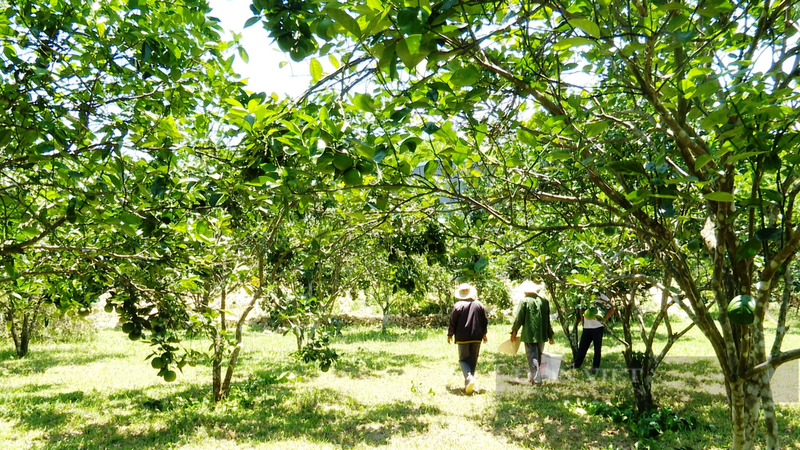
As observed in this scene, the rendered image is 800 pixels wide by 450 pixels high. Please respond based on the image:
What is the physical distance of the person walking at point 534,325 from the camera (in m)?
7.68

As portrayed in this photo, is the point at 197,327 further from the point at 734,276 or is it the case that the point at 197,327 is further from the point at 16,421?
the point at 16,421

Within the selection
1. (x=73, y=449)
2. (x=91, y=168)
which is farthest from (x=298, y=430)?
(x=91, y=168)

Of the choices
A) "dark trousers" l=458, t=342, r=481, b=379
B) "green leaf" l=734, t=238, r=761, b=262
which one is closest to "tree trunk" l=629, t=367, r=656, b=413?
"dark trousers" l=458, t=342, r=481, b=379

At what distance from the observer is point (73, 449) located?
4.96m

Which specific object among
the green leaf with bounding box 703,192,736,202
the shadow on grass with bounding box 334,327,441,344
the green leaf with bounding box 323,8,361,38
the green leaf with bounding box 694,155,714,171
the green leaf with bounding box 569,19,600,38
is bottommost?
the shadow on grass with bounding box 334,327,441,344

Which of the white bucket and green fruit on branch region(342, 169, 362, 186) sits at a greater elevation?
green fruit on branch region(342, 169, 362, 186)

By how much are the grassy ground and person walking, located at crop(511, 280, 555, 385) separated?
1.35 feet

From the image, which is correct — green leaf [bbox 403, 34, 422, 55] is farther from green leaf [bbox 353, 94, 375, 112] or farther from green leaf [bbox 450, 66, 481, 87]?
green leaf [bbox 353, 94, 375, 112]

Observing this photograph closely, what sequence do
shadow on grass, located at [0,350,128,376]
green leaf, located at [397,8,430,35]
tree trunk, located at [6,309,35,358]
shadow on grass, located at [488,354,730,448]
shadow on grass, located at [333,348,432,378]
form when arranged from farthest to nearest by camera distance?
tree trunk, located at [6,309,35,358], shadow on grass, located at [0,350,128,376], shadow on grass, located at [333,348,432,378], shadow on grass, located at [488,354,730,448], green leaf, located at [397,8,430,35]

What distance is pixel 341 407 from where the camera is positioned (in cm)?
667

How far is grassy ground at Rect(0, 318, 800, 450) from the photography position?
5.28m

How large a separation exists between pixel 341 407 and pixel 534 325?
3305 millimetres

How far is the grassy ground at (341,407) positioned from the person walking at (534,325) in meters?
0.41

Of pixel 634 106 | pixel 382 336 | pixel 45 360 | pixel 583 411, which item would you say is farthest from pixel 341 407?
pixel 382 336
